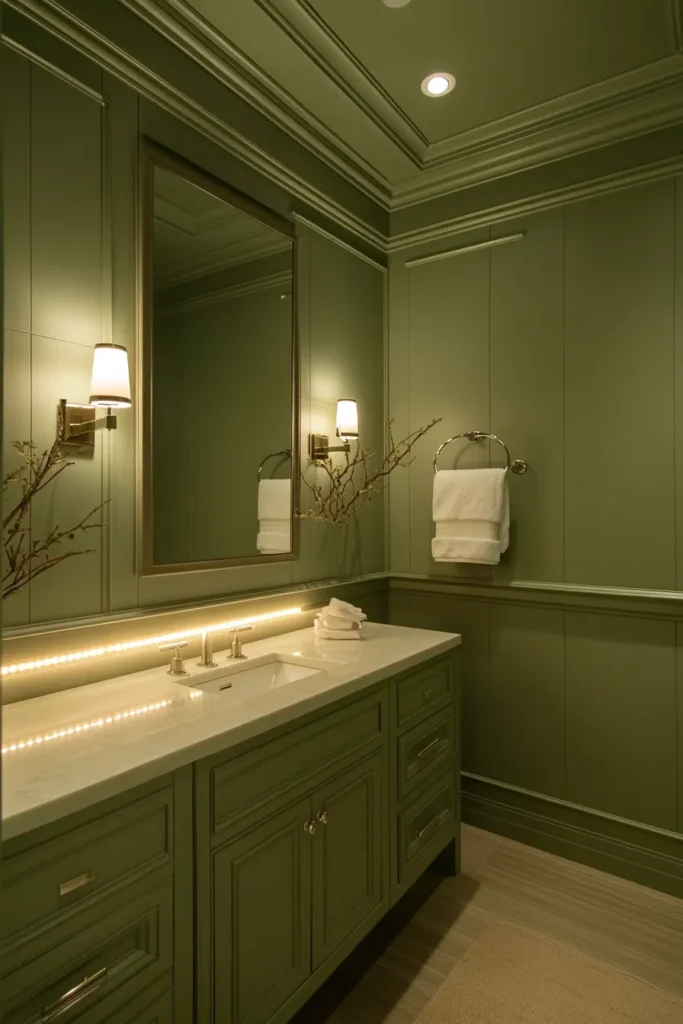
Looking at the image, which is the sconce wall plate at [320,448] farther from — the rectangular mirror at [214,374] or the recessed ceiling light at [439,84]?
the recessed ceiling light at [439,84]

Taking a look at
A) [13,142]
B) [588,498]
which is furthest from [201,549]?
[588,498]

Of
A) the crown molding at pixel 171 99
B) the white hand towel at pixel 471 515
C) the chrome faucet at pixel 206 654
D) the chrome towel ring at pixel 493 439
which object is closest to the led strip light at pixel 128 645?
the chrome faucet at pixel 206 654

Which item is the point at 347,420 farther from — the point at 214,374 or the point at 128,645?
the point at 128,645

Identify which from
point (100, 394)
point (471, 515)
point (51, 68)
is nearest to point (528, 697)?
point (471, 515)

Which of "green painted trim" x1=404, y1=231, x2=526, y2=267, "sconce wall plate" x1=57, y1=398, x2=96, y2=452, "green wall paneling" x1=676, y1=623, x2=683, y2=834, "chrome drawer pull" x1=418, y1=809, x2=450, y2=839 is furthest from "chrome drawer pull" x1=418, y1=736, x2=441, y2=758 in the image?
"green painted trim" x1=404, y1=231, x2=526, y2=267

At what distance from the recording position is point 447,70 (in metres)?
2.14

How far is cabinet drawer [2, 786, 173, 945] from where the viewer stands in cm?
101

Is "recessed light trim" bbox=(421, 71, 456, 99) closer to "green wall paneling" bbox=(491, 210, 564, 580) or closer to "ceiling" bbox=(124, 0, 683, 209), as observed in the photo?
"ceiling" bbox=(124, 0, 683, 209)

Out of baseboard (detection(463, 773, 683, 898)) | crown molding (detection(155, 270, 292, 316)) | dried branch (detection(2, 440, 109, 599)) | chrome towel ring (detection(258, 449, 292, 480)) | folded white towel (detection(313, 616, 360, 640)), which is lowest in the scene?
baseboard (detection(463, 773, 683, 898))

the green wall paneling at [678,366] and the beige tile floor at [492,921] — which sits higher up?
the green wall paneling at [678,366]

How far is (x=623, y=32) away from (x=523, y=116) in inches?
17.3

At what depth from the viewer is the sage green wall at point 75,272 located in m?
1.52

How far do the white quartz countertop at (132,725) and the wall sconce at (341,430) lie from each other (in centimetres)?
82

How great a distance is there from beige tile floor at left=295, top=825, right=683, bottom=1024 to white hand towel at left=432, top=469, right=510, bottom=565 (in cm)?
114
